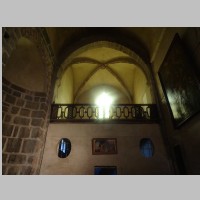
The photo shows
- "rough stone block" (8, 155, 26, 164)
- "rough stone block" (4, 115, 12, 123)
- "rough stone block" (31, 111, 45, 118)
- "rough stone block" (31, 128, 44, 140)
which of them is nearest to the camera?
"rough stone block" (8, 155, 26, 164)

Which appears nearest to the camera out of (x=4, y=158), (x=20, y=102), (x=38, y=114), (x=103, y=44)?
(x=4, y=158)

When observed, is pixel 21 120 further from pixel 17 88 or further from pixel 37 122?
pixel 17 88

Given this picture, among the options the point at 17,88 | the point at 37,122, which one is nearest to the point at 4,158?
the point at 37,122

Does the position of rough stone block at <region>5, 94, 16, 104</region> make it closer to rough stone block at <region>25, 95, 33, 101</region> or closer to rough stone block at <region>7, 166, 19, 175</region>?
rough stone block at <region>25, 95, 33, 101</region>

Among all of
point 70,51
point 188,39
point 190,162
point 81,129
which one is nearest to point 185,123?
point 190,162

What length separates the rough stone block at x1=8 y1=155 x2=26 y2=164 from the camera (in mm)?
4324

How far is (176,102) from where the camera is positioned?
4289 mm

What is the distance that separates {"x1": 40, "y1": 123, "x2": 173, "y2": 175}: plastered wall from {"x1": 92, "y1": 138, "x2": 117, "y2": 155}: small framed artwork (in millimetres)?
107

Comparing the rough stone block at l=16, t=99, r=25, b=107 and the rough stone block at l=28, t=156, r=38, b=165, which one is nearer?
the rough stone block at l=28, t=156, r=38, b=165

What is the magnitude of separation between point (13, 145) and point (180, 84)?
4.84m

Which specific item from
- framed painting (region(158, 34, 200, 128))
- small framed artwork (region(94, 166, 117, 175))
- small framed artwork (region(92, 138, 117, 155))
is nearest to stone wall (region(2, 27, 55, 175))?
small framed artwork (region(92, 138, 117, 155))

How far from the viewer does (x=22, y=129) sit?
15.8ft

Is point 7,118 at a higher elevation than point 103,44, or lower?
lower

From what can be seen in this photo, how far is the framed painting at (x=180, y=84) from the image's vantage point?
3496mm
